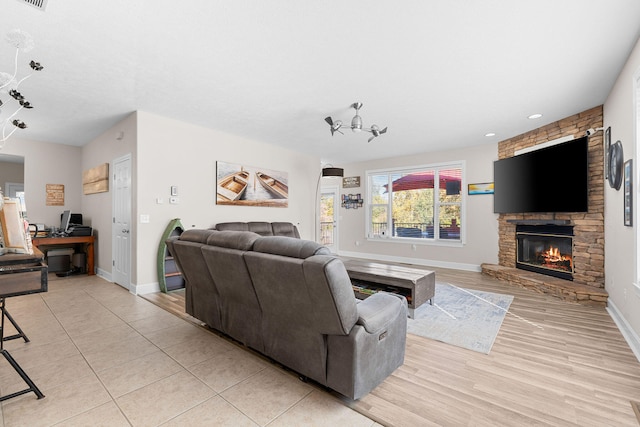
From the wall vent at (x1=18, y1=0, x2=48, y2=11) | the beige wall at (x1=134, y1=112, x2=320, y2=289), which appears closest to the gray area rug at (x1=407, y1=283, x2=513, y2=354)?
the beige wall at (x1=134, y1=112, x2=320, y2=289)

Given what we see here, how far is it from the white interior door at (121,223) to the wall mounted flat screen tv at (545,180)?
6.33 m

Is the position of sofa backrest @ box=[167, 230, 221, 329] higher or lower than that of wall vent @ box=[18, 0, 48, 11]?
lower

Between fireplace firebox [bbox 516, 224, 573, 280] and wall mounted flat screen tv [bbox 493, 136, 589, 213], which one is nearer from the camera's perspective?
wall mounted flat screen tv [bbox 493, 136, 589, 213]

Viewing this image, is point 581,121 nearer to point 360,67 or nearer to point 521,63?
point 521,63

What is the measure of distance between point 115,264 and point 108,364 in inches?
123

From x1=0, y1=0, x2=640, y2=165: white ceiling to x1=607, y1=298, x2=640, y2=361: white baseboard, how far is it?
2520 mm

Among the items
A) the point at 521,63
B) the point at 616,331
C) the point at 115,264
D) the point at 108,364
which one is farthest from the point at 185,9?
the point at 616,331

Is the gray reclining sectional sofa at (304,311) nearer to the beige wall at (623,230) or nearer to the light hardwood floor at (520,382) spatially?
the light hardwood floor at (520,382)

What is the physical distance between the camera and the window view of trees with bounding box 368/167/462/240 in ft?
21.2

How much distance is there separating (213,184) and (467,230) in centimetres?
516

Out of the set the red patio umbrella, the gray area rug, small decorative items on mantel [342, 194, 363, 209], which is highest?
the red patio umbrella

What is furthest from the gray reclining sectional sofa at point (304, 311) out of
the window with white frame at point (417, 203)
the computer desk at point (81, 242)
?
the window with white frame at point (417, 203)

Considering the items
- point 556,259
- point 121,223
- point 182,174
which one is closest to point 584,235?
point 556,259

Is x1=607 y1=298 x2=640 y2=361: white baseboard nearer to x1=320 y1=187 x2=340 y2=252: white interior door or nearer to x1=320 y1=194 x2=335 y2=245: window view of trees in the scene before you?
x1=320 y1=187 x2=340 y2=252: white interior door
